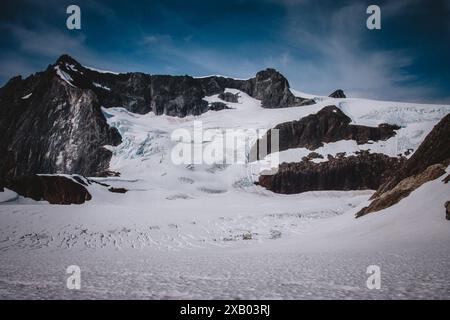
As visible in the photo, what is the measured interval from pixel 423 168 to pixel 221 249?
17.1 meters

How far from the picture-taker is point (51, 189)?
47.2 m

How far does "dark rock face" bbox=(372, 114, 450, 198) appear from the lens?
24.2m

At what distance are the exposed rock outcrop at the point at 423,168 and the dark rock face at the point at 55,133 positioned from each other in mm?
76991

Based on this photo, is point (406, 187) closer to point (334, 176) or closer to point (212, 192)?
point (212, 192)

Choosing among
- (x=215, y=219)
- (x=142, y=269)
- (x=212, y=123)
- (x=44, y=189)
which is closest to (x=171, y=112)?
(x=212, y=123)

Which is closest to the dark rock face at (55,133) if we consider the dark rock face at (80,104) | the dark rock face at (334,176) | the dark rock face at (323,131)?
the dark rock face at (80,104)

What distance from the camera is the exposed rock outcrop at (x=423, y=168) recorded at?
2322 centimetres

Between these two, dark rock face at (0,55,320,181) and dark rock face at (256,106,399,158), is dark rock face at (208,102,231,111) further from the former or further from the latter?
dark rock face at (256,106,399,158)

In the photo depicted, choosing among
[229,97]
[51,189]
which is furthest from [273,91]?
[51,189]

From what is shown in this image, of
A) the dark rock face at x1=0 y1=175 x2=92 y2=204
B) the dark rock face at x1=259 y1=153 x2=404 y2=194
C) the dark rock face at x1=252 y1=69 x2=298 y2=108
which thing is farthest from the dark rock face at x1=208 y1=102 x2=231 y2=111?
the dark rock face at x1=0 y1=175 x2=92 y2=204

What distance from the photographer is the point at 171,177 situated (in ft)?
227

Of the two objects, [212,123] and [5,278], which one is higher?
[212,123]
